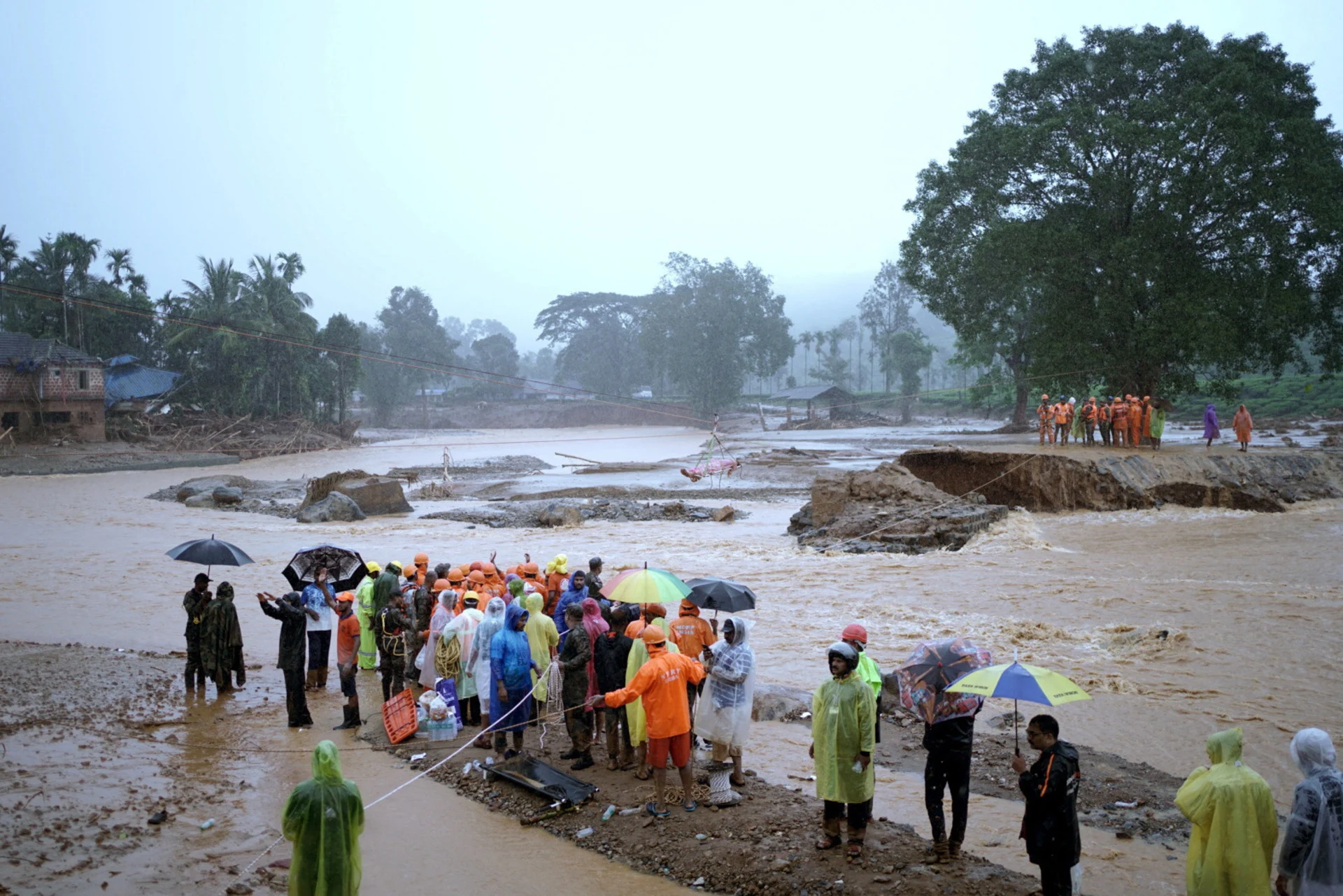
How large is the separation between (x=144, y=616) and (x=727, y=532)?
44.1 feet

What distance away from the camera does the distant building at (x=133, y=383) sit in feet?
179

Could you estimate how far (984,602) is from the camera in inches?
583

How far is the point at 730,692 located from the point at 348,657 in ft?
14.5

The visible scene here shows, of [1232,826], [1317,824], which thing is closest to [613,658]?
[1232,826]

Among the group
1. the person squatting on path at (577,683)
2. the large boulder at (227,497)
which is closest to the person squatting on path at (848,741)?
the person squatting on path at (577,683)

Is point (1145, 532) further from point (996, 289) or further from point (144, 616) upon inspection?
point (144, 616)

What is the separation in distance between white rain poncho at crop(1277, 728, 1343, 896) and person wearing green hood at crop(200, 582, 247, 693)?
9.30 m

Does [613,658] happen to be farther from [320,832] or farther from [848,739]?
[320,832]

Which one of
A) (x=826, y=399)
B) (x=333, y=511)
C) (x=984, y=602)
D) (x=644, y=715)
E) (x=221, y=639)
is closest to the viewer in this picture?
(x=644, y=715)

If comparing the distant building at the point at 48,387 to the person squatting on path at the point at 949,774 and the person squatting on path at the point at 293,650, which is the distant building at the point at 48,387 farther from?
the person squatting on path at the point at 949,774

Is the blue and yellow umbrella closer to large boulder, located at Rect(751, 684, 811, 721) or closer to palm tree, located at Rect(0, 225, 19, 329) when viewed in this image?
large boulder, located at Rect(751, 684, 811, 721)

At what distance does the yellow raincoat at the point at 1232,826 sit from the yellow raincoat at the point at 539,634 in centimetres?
517

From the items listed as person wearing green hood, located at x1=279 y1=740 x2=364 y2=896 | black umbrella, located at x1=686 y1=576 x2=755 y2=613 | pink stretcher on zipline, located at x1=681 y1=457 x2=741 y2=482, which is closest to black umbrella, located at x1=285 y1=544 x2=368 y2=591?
black umbrella, located at x1=686 y1=576 x2=755 y2=613

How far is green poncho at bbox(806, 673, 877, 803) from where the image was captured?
18.7 feet
